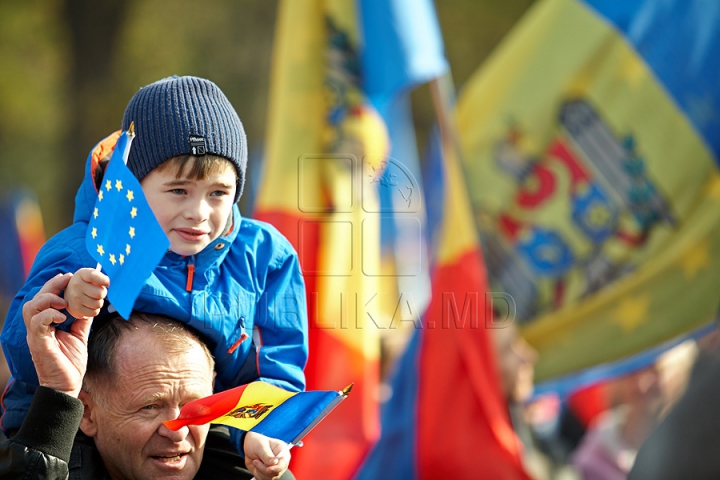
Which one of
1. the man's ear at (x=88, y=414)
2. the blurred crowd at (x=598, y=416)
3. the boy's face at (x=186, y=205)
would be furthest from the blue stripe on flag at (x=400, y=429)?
the boy's face at (x=186, y=205)

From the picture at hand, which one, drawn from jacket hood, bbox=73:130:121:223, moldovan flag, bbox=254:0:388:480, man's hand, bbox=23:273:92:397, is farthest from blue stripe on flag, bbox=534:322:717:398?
man's hand, bbox=23:273:92:397

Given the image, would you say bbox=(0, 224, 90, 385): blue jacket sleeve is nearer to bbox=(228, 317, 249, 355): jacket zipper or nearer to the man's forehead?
the man's forehead

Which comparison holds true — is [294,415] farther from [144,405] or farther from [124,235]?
[124,235]

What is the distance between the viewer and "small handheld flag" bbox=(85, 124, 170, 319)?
6.54ft

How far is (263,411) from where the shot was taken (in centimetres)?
222

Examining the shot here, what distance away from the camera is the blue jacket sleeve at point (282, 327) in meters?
2.41

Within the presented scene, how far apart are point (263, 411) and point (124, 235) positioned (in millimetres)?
540

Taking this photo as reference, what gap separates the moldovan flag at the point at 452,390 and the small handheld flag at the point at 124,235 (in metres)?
2.30

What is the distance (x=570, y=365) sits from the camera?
4910 millimetres

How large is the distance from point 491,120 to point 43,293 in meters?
4.02

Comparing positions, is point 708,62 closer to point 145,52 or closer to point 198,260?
point 198,260

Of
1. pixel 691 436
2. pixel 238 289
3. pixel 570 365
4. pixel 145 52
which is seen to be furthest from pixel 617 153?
pixel 145 52

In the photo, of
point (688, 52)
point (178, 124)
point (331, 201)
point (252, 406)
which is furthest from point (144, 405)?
point (688, 52)

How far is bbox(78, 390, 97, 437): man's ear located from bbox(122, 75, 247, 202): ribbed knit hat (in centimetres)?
55
